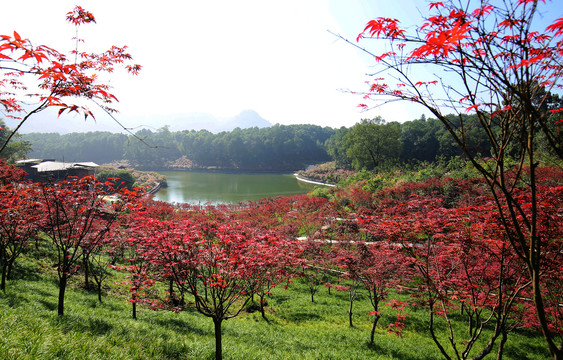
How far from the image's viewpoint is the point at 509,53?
5.99ft

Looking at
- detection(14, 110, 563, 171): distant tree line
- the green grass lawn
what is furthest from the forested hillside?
the green grass lawn

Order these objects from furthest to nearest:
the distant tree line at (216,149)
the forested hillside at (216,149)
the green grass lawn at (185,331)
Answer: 1. the distant tree line at (216,149)
2. the forested hillside at (216,149)
3. the green grass lawn at (185,331)

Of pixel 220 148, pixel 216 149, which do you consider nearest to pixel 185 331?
pixel 220 148

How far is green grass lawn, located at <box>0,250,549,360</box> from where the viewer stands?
3277 mm

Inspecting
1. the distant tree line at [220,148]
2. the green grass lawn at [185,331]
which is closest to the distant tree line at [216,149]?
the distant tree line at [220,148]

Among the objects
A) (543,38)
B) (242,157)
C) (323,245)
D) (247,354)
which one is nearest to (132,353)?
(247,354)

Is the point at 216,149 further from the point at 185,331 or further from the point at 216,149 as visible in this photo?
the point at 185,331

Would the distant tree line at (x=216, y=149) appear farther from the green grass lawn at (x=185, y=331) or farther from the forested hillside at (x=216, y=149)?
the green grass lawn at (x=185, y=331)

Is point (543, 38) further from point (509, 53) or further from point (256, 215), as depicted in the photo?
point (256, 215)

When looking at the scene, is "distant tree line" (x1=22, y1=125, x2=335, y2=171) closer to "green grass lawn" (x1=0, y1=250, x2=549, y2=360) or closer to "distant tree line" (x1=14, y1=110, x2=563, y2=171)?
"distant tree line" (x1=14, y1=110, x2=563, y2=171)

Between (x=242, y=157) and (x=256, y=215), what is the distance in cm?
4891

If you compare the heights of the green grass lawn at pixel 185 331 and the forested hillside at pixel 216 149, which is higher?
the forested hillside at pixel 216 149

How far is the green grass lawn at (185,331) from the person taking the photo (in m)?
3.28

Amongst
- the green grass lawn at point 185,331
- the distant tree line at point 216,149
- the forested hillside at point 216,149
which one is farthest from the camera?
the distant tree line at point 216,149
